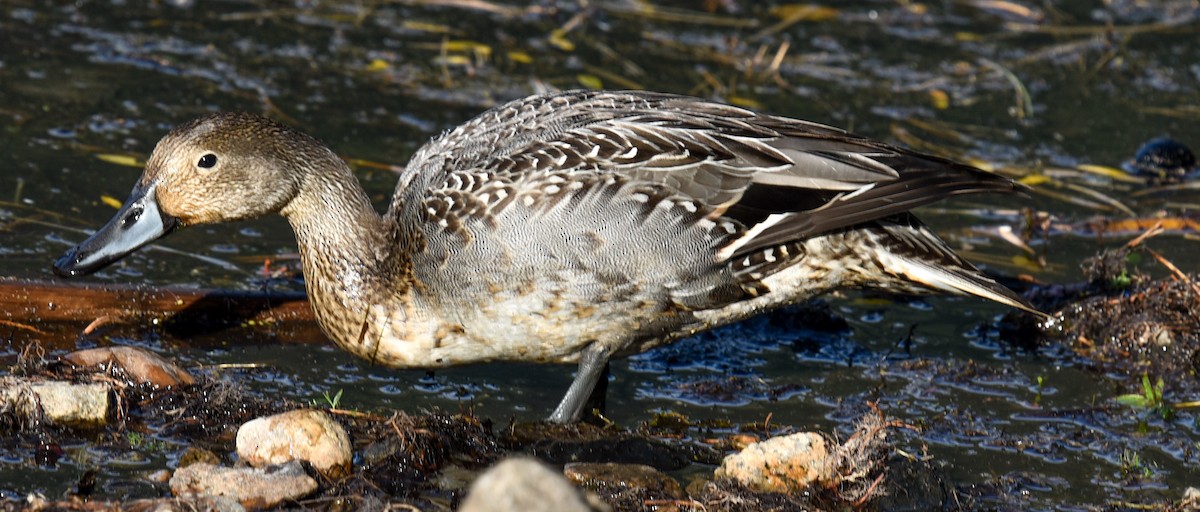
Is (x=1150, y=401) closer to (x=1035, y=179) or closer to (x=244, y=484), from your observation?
(x=1035, y=179)

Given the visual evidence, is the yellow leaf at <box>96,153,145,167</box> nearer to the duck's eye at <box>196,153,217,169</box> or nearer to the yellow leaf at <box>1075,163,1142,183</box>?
the duck's eye at <box>196,153,217,169</box>

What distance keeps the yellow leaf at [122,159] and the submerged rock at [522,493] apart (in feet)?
16.0

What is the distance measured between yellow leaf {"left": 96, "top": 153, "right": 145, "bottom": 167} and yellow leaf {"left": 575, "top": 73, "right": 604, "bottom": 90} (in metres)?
2.60

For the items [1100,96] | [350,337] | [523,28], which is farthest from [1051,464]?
[523,28]

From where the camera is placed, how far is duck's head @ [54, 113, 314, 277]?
16.6 feet

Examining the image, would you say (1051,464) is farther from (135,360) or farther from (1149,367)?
(135,360)

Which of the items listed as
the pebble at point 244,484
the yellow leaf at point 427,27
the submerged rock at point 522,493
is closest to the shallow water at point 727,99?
Result: the yellow leaf at point 427,27

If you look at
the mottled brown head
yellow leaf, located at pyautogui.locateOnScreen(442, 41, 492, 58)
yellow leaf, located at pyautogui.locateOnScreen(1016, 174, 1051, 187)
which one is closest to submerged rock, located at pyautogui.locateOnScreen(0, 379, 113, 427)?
the mottled brown head

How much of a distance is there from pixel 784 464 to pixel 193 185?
2.20 meters

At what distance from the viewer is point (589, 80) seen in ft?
28.3

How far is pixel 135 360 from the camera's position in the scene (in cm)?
489

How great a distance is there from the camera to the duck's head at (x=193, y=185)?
5.07 meters

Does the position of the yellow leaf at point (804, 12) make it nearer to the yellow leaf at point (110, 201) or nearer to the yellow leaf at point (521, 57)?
the yellow leaf at point (521, 57)

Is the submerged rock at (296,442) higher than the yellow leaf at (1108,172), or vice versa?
the submerged rock at (296,442)
